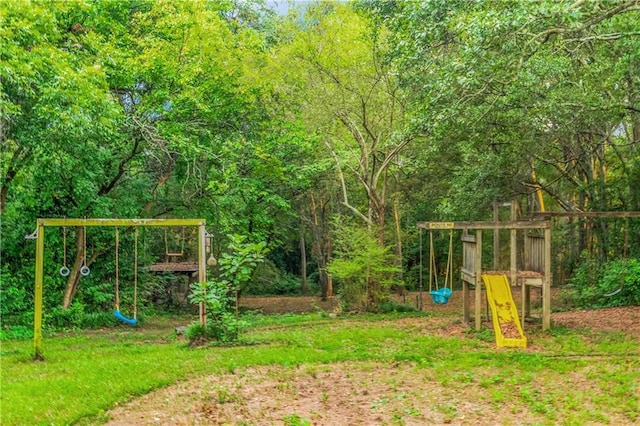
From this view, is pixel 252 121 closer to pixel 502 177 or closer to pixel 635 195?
Answer: pixel 502 177

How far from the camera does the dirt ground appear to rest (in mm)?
4070

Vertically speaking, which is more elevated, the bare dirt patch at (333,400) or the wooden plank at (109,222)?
the wooden plank at (109,222)

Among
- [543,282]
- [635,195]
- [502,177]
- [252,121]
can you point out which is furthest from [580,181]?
[252,121]

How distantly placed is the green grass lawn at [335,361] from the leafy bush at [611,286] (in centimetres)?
375

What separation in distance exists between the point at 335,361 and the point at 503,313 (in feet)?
9.42

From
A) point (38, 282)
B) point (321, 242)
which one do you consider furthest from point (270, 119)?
point (38, 282)

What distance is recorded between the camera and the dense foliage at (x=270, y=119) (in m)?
6.97

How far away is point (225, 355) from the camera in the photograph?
614 centimetres

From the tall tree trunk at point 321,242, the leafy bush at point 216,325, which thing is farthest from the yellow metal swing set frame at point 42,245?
the tall tree trunk at point 321,242

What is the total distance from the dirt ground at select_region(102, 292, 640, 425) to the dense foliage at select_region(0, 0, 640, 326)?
354 cm

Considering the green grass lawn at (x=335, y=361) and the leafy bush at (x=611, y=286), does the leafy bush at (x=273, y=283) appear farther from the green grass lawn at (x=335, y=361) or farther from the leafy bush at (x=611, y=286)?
the leafy bush at (x=611, y=286)

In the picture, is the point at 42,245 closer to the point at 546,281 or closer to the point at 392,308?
the point at 546,281

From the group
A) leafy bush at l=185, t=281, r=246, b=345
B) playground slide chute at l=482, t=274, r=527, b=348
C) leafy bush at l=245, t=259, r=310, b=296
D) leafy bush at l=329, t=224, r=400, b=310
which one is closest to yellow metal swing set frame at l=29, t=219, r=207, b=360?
leafy bush at l=185, t=281, r=246, b=345

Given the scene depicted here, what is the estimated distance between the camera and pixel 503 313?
7.43 meters
